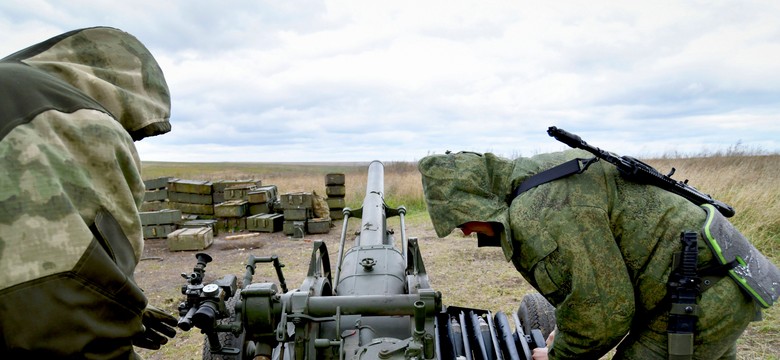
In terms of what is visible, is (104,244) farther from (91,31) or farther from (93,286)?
(91,31)

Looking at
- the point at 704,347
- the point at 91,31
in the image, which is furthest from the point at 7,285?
the point at 704,347

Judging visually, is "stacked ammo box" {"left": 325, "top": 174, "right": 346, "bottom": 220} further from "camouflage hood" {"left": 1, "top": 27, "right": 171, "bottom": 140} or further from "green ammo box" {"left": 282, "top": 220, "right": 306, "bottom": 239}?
"camouflage hood" {"left": 1, "top": 27, "right": 171, "bottom": 140}

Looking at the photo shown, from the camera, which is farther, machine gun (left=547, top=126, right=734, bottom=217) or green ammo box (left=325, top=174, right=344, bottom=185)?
green ammo box (left=325, top=174, right=344, bottom=185)

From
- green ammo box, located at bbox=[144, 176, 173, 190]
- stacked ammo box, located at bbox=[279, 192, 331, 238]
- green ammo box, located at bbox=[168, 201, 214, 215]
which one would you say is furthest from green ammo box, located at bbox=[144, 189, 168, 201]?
stacked ammo box, located at bbox=[279, 192, 331, 238]

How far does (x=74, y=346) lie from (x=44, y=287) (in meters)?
0.16

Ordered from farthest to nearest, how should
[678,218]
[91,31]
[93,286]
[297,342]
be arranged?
[297,342] → [678,218] → [91,31] → [93,286]

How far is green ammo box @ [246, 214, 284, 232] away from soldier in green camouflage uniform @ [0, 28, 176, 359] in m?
11.7

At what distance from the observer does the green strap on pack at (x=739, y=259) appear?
7.91 feet

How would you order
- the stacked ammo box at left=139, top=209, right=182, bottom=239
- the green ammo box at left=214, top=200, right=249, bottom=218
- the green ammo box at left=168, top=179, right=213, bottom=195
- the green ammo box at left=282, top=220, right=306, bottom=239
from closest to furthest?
1. the stacked ammo box at left=139, top=209, right=182, bottom=239
2. the green ammo box at left=282, top=220, right=306, bottom=239
3. the green ammo box at left=214, top=200, right=249, bottom=218
4. the green ammo box at left=168, top=179, right=213, bottom=195

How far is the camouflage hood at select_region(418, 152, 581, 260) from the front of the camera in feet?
8.57

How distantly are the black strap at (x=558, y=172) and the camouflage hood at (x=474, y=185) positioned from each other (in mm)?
83

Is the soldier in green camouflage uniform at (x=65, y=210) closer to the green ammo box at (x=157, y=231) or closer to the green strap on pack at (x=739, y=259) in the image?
the green strap on pack at (x=739, y=259)

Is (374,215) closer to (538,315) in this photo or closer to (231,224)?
(538,315)

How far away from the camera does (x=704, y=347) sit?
99.9 inches
